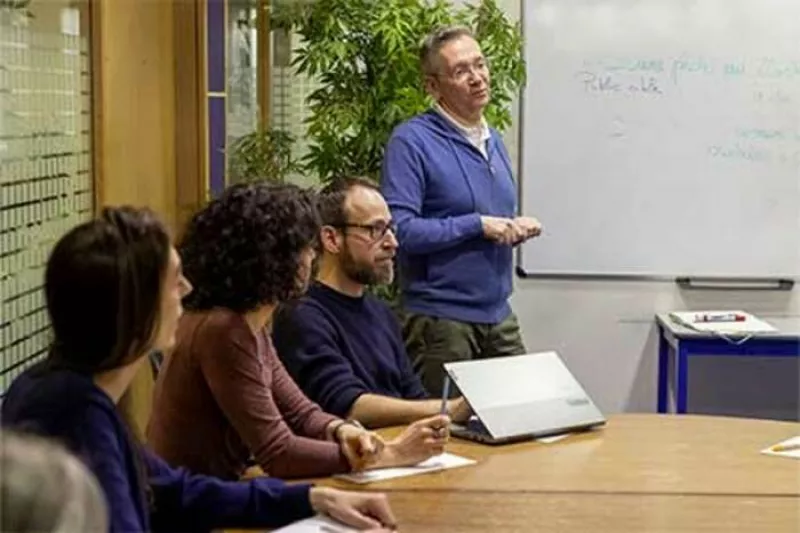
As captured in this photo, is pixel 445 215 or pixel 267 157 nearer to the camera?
pixel 445 215

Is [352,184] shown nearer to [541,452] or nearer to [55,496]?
[541,452]

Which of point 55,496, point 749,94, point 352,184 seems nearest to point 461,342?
point 352,184

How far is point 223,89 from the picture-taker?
4.32 m

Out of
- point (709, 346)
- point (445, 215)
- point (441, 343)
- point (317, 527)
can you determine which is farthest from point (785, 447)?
point (709, 346)

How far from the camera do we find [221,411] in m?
2.11

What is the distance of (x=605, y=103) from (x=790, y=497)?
251cm

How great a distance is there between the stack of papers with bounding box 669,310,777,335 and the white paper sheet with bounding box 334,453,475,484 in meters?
1.94

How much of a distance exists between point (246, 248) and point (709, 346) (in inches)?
86.0

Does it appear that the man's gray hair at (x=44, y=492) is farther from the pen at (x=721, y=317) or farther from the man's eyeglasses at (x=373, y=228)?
the pen at (x=721, y=317)

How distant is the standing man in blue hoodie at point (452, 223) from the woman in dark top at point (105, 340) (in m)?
1.69

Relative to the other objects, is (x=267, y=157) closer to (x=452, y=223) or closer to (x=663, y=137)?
(x=452, y=223)

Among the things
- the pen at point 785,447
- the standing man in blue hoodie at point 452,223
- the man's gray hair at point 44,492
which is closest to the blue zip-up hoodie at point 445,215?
the standing man in blue hoodie at point 452,223

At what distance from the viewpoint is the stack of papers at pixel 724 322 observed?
398cm

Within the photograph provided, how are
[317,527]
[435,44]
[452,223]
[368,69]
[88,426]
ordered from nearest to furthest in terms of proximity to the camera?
[88,426], [317,527], [452,223], [435,44], [368,69]
